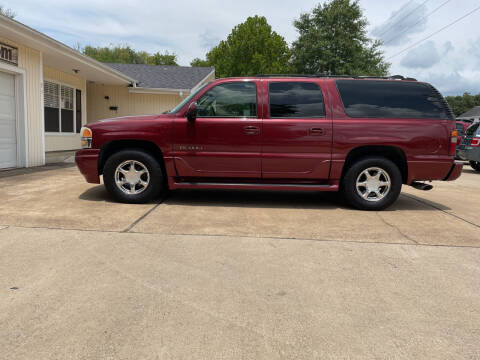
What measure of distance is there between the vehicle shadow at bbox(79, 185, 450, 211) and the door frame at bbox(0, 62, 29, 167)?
4064mm

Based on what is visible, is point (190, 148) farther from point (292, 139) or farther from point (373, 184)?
point (373, 184)

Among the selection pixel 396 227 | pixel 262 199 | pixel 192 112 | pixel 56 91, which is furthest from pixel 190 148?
pixel 56 91

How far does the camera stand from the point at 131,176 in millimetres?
5426

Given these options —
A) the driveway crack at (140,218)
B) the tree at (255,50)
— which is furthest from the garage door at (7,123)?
the tree at (255,50)

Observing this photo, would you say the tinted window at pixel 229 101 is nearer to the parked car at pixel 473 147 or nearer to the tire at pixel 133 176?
the tire at pixel 133 176

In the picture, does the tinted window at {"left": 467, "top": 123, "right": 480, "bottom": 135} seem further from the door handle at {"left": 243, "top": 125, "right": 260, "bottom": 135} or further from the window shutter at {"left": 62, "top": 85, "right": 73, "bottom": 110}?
the window shutter at {"left": 62, "top": 85, "right": 73, "bottom": 110}

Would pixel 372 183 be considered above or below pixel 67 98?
below

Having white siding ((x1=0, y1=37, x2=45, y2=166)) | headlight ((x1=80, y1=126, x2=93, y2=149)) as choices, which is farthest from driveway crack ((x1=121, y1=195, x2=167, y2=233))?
white siding ((x1=0, y1=37, x2=45, y2=166))

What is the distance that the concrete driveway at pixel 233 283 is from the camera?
2076 millimetres

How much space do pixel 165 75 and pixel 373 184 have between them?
16248 mm

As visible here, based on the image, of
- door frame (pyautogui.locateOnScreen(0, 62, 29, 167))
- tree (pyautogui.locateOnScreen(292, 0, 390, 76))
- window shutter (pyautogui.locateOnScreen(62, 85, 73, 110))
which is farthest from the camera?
tree (pyautogui.locateOnScreen(292, 0, 390, 76))

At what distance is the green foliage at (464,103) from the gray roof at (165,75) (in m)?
74.3

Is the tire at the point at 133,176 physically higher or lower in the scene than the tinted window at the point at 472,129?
lower

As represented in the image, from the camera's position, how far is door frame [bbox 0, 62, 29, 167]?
9.17m
